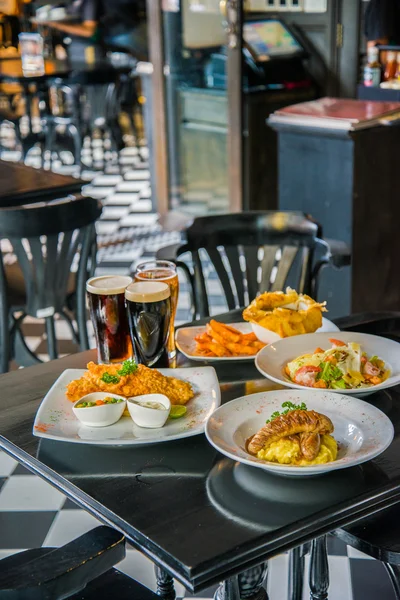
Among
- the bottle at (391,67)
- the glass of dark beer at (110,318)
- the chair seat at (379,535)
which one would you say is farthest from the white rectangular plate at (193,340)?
the bottle at (391,67)

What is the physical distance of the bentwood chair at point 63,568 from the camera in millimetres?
1227

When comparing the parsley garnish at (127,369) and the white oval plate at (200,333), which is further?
the white oval plate at (200,333)

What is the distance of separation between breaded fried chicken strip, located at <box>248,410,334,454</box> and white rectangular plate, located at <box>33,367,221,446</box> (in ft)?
0.40

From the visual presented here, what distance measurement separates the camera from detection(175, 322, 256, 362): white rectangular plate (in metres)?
1.78

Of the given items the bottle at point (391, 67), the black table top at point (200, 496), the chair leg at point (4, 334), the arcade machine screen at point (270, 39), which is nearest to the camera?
the black table top at point (200, 496)

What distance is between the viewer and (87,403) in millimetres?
1477

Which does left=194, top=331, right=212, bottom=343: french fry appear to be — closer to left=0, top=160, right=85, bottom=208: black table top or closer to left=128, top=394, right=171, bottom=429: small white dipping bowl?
left=128, top=394, right=171, bottom=429: small white dipping bowl

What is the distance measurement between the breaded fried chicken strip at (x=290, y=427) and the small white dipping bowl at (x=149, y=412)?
6.7 inches

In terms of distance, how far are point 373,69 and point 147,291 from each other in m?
4.74

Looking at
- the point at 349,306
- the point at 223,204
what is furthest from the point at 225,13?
the point at 349,306

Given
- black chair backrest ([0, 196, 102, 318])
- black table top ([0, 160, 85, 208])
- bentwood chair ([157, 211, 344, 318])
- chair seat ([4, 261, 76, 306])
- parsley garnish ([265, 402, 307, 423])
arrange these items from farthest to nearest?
black table top ([0, 160, 85, 208]) < chair seat ([4, 261, 76, 306]) < black chair backrest ([0, 196, 102, 318]) < bentwood chair ([157, 211, 344, 318]) < parsley garnish ([265, 402, 307, 423])

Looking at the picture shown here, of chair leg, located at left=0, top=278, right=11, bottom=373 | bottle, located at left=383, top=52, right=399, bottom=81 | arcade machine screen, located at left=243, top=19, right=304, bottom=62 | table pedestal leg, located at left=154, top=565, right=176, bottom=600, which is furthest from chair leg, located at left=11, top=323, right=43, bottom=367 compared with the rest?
bottle, located at left=383, top=52, right=399, bottom=81

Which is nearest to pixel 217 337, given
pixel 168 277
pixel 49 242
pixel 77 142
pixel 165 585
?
pixel 168 277

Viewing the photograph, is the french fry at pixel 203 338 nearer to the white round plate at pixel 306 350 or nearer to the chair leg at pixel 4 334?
the white round plate at pixel 306 350
